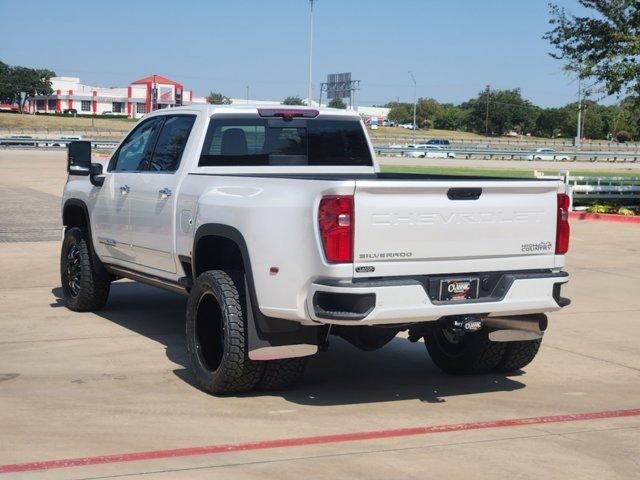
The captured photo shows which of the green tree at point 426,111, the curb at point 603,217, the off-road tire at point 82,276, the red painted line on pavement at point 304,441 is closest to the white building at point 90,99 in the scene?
the green tree at point 426,111

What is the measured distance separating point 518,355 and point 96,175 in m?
4.21

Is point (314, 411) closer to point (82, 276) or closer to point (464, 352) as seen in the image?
point (464, 352)

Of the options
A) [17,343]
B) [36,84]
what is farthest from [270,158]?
[36,84]

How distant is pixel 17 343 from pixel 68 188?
2.12 meters

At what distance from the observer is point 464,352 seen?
781 centimetres

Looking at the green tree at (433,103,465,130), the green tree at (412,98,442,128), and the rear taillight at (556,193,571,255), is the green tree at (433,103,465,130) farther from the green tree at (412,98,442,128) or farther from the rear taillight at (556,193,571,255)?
the rear taillight at (556,193,571,255)

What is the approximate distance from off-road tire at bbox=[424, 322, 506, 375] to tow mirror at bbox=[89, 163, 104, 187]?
344 cm

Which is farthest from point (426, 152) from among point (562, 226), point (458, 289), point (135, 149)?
point (458, 289)

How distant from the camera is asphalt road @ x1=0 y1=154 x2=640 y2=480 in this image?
5.55 m

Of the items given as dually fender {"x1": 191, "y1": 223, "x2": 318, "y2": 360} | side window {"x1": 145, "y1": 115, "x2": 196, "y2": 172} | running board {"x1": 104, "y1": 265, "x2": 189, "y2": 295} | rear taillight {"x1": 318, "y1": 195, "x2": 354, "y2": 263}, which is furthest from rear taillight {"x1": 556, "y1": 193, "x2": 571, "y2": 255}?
side window {"x1": 145, "y1": 115, "x2": 196, "y2": 172}

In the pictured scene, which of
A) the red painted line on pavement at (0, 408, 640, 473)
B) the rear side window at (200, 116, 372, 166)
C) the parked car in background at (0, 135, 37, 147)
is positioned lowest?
the parked car in background at (0, 135, 37, 147)

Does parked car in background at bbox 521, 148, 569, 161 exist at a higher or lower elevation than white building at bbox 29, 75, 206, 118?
lower

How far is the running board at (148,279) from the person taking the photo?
26.6 ft

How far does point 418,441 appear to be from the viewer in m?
6.04
